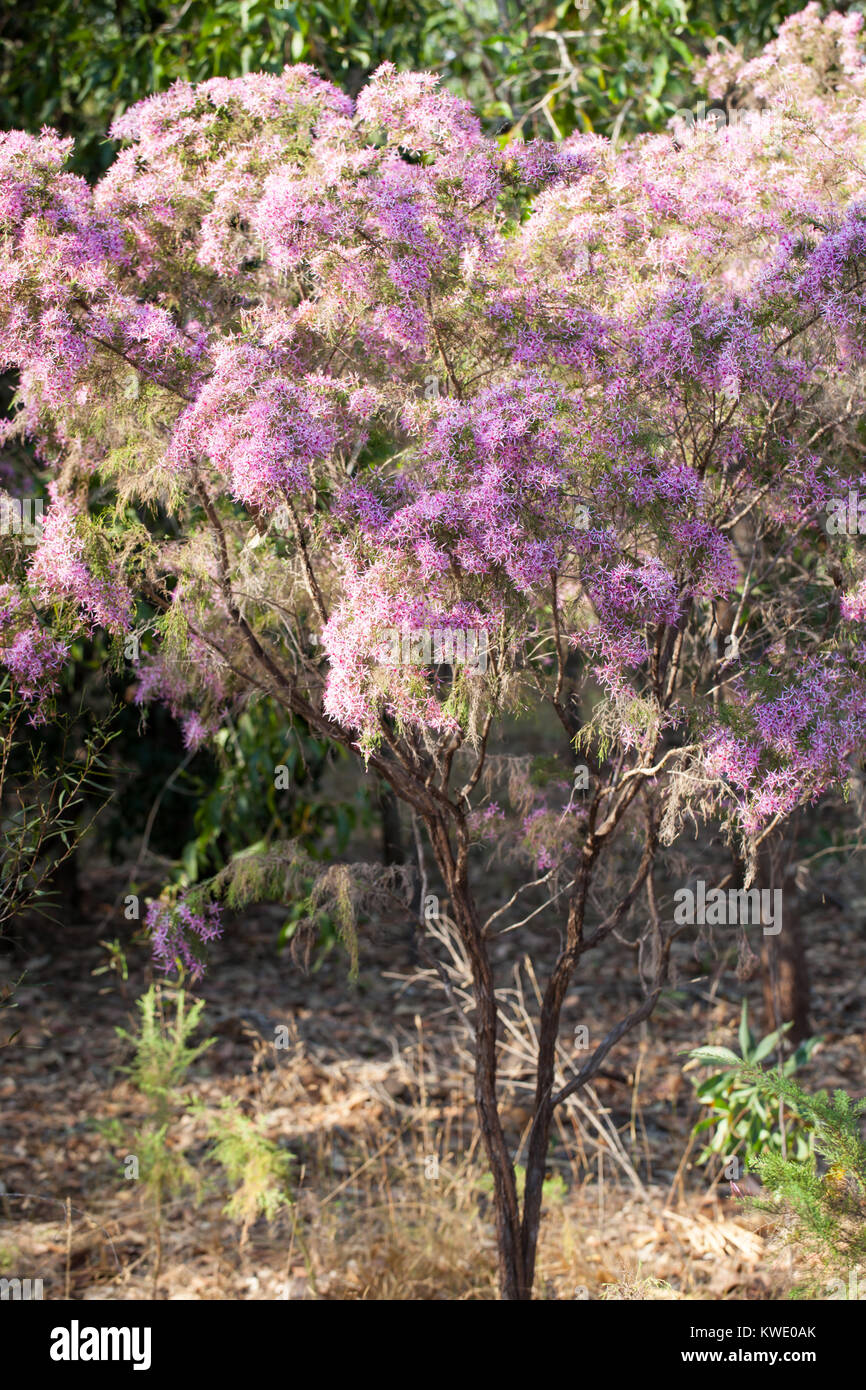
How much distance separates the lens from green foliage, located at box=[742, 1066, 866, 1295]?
111 inches

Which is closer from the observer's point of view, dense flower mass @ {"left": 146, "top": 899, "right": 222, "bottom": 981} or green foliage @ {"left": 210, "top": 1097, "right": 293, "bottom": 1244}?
dense flower mass @ {"left": 146, "top": 899, "right": 222, "bottom": 981}

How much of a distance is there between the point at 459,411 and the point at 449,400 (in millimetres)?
120

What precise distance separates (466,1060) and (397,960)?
1.30m

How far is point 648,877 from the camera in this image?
341 cm

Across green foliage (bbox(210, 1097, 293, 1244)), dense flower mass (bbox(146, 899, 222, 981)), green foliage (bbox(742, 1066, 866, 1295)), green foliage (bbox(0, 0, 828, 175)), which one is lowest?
green foliage (bbox(210, 1097, 293, 1244))

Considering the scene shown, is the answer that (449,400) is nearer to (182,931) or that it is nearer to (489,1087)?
(182,931)

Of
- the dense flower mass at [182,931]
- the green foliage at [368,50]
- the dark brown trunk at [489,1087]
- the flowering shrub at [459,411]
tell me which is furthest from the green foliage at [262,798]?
the green foliage at [368,50]

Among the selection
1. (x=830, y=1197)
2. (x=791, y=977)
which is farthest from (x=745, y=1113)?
(x=830, y=1197)

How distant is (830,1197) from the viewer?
2.89 metres

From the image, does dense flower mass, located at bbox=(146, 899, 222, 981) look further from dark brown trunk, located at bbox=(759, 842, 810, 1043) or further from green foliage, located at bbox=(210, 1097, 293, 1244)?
dark brown trunk, located at bbox=(759, 842, 810, 1043)

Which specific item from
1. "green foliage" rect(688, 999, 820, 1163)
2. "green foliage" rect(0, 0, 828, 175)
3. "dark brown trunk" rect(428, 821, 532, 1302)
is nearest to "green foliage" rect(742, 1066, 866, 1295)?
"dark brown trunk" rect(428, 821, 532, 1302)

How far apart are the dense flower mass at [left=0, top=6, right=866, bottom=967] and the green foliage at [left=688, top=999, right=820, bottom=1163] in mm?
1865

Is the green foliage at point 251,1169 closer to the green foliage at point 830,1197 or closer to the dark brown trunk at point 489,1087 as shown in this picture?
the dark brown trunk at point 489,1087

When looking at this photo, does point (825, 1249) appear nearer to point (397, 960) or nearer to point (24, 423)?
point (24, 423)
